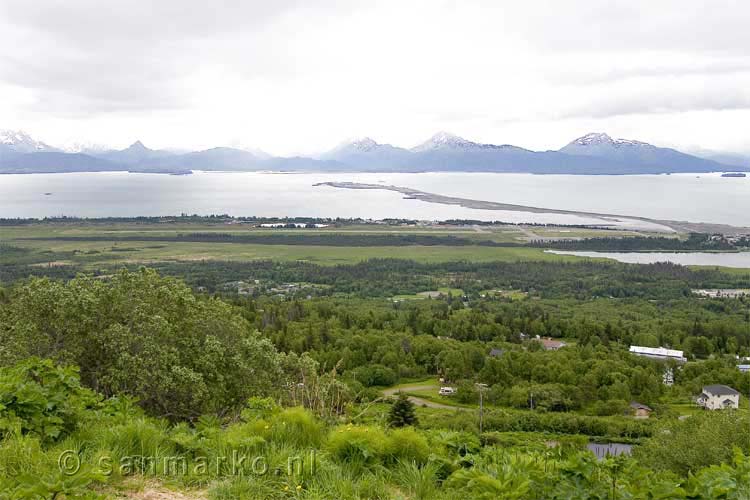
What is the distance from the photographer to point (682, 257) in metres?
55.2

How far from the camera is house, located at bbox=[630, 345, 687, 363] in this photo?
25.4 m

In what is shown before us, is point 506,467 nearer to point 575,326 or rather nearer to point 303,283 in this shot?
point 575,326

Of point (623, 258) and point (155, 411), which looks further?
point (623, 258)

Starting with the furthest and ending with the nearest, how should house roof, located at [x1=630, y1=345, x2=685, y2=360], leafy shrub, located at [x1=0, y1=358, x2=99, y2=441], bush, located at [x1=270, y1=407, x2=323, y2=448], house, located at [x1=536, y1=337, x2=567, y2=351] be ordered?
house, located at [x1=536, y1=337, x2=567, y2=351], house roof, located at [x1=630, y1=345, x2=685, y2=360], bush, located at [x1=270, y1=407, x2=323, y2=448], leafy shrub, located at [x1=0, y1=358, x2=99, y2=441]

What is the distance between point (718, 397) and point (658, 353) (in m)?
5.79

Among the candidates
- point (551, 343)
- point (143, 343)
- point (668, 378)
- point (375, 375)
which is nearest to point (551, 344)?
point (551, 343)

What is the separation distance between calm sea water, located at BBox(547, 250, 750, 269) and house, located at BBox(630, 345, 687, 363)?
27.7 meters

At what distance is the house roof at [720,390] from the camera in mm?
20280

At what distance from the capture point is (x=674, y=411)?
Answer: 1967 centimetres

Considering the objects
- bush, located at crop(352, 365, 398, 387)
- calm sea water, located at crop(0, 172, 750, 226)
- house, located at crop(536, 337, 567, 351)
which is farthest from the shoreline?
bush, located at crop(352, 365, 398, 387)

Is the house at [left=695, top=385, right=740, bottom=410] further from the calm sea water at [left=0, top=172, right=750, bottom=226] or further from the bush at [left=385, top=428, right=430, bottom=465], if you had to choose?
the calm sea water at [left=0, top=172, right=750, bottom=226]

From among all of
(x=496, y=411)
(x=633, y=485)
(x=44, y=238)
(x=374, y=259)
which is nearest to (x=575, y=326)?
(x=496, y=411)

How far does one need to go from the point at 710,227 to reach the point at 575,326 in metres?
51.3

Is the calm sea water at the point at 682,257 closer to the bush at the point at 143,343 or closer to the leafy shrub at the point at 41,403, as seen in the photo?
the bush at the point at 143,343
